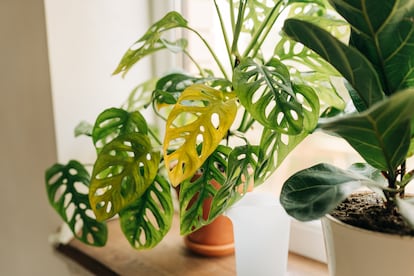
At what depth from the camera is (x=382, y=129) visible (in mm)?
464

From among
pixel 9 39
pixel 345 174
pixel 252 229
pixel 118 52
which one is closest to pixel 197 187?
pixel 252 229

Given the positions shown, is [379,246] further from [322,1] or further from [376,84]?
[322,1]

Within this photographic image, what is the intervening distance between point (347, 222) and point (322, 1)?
374 mm

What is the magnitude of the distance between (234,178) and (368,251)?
21 cm

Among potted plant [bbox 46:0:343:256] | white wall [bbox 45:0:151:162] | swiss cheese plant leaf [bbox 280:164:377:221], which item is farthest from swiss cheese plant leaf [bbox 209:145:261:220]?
white wall [bbox 45:0:151:162]

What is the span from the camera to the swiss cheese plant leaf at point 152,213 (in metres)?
0.76

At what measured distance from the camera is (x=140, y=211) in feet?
2.55

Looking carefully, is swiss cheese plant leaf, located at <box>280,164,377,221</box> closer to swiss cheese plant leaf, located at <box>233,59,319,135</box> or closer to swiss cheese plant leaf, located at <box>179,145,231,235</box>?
swiss cheese plant leaf, located at <box>233,59,319,135</box>

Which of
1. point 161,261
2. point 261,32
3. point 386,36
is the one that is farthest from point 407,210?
point 161,261

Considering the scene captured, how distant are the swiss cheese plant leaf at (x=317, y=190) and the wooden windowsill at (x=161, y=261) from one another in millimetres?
405

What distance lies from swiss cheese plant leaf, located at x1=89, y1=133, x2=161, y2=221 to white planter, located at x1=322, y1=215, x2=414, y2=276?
1.06 ft

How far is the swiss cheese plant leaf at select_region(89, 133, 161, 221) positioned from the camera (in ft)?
2.38

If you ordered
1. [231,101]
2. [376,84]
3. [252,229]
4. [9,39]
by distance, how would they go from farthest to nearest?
[9,39], [252,229], [231,101], [376,84]

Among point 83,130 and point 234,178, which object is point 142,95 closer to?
point 83,130
